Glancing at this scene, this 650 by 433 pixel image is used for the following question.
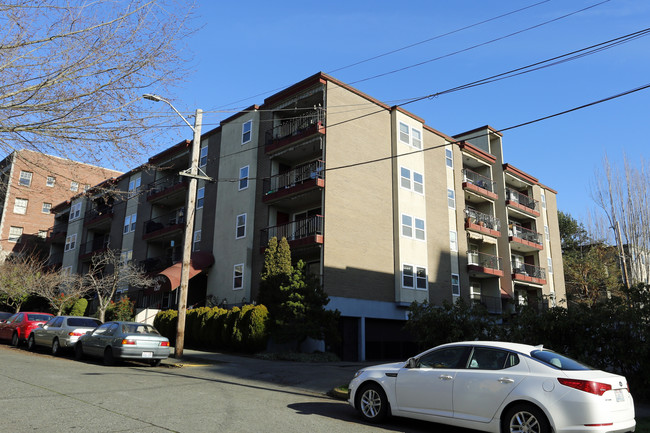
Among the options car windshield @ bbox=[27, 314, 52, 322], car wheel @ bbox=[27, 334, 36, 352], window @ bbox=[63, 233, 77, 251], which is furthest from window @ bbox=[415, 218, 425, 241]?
window @ bbox=[63, 233, 77, 251]

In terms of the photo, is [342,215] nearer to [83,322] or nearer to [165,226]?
[83,322]

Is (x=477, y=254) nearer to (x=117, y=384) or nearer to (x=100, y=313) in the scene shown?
(x=100, y=313)

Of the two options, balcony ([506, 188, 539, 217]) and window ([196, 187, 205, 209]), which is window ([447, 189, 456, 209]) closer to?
balcony ([506, 188, 539, 217])

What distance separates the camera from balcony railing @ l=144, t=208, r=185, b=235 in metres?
34.0

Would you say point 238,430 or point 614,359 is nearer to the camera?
point 238,430

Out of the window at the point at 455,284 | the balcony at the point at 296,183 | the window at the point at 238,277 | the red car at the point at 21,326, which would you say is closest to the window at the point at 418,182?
the window at the point at 455,284

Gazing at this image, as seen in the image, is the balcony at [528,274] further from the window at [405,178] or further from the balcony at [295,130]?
the balcony at [295,130]

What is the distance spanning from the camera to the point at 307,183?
2475 centimetres

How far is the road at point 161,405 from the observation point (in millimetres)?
7145

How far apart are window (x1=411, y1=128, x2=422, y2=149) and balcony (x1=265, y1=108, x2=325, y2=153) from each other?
713 centimetres

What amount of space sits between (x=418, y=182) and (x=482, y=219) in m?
8.23

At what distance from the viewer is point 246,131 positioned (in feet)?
97.6

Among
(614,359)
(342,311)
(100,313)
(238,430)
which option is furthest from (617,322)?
(100,313)

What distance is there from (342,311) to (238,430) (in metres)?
17.3
